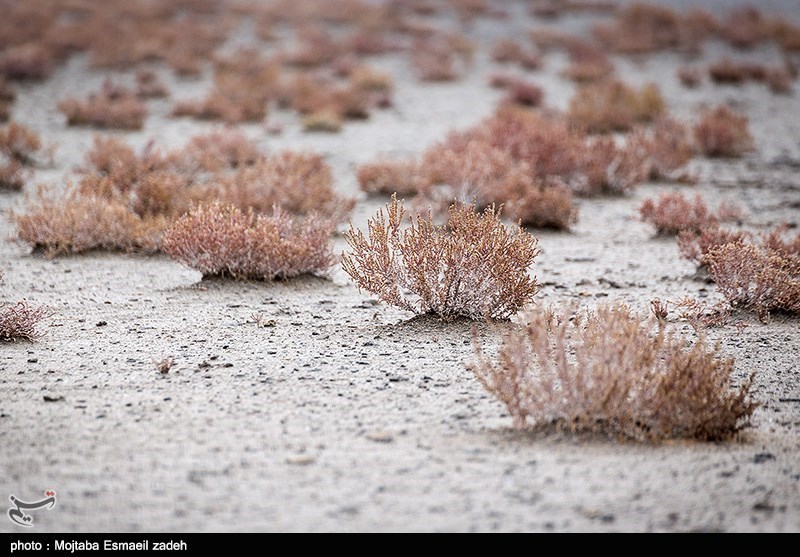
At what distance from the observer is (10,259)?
7199 mm

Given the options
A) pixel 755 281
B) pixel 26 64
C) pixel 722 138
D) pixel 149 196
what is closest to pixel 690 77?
pixel 722 138

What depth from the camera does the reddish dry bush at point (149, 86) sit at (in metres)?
16.8

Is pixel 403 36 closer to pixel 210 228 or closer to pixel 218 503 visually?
pixel 210 228

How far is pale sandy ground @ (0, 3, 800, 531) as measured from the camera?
125 inches

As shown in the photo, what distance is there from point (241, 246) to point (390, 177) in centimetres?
396

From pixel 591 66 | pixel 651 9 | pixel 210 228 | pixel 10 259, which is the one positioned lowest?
pixel 10 259

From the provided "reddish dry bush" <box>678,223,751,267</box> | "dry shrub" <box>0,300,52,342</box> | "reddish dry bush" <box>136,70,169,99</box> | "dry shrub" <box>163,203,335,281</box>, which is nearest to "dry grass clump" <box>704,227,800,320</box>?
"reddish dry bush" <box>678,223,751,267</box>

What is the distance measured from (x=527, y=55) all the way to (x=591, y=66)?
206 centimetres

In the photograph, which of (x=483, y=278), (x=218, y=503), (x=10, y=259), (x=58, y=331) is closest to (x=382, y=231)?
(x=483, y=278)

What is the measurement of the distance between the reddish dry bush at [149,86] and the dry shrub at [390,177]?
811 centimetres

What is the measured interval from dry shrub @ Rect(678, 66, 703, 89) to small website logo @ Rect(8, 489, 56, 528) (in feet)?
60.0

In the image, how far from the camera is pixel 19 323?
5.19 m

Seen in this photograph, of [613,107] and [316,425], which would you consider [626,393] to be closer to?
[316,425]
